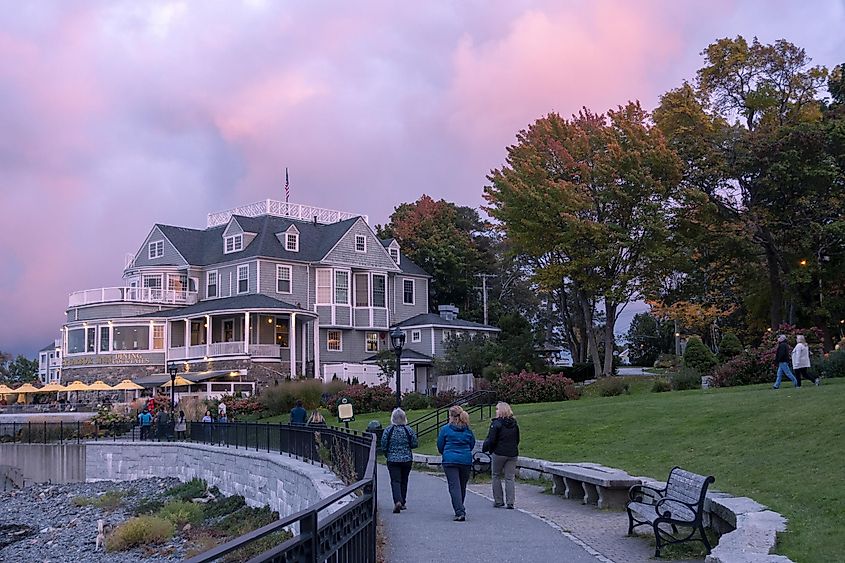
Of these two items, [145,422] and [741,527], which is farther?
[145,422]

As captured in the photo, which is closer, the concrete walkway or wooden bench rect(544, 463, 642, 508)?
the concrete walkway

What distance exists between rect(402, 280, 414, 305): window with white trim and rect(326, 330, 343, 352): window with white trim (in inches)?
235

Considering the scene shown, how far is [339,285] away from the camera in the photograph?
188 ft

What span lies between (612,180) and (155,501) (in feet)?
88.1

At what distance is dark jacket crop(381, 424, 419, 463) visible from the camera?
557 inches

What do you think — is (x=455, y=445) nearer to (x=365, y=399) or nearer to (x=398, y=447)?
(x=398, y=447)

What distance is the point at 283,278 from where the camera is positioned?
5541 centimetres

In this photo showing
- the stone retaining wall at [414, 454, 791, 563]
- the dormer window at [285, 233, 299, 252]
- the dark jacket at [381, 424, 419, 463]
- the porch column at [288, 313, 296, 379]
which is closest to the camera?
the stone retaining wall at [414, 454, 791, 563]

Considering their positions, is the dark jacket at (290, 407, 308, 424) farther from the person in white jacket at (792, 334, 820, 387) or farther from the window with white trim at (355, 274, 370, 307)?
the window with white trim at (355, 274, 370, 307)

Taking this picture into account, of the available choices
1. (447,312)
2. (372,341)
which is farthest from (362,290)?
(447,312)

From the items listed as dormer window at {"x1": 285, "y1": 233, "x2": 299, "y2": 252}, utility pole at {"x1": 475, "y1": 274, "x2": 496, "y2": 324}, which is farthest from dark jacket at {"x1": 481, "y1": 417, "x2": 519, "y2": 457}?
utility pole at {"x1": 475, "y1": 274, "x2": 496, "y2": 324}

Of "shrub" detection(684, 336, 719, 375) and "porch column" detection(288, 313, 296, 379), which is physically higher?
"porch column" detection(288, 313, 296, 379)

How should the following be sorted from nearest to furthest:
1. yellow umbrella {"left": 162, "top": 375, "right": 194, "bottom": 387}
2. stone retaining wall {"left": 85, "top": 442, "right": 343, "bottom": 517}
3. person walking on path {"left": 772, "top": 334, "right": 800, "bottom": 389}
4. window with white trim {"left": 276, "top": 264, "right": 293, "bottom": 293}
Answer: stone retaining wall {"left": 85, "top": 442, "right": 343, "bottom": 517} < person walking on path {"left": 772, "top": 334, "right": 800, "bottom": 389} < yellow umbrella {"left": 162, "top": 375, "right": 194, "bottom": 387} < window with white trim {"left": 276, "top": 264, "right": 293, "bottom": 293}

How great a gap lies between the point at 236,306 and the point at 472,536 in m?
41.0
